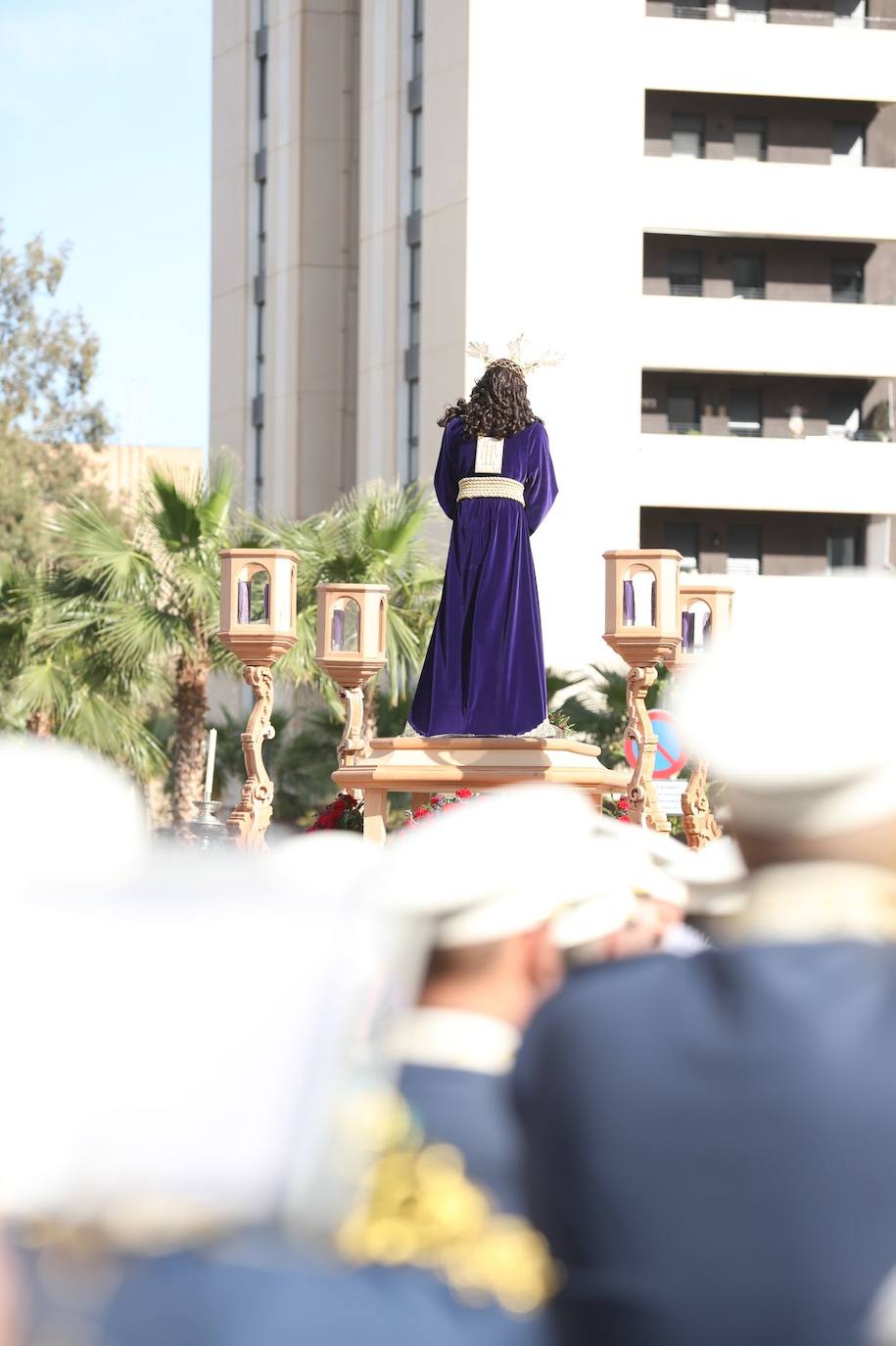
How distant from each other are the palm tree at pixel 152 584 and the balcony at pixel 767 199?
18783mm

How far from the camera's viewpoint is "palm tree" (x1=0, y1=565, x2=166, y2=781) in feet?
57.1

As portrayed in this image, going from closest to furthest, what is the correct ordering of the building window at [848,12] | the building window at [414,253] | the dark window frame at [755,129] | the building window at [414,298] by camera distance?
the building window at [414,253] → the building window at [414,298] → the dark window frame at [755,129] → the building window at [848,12]

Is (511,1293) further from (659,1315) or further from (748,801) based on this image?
(748,801)

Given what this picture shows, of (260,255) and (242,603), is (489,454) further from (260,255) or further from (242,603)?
(260,255)

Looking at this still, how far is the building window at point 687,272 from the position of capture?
118ft

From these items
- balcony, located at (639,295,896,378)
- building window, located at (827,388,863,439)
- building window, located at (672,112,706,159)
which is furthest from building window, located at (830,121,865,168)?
building window, located at (827,388,863,439)

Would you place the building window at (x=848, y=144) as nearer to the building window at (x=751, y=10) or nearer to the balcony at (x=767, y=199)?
the balcony at (x=767, y=199)

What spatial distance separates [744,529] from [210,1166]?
35304 mm

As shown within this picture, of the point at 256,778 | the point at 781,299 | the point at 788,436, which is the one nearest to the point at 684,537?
the point at 788,436

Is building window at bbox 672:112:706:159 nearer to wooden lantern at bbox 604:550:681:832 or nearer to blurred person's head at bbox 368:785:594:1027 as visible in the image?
wooden lantern at bbox 604:550:681:832

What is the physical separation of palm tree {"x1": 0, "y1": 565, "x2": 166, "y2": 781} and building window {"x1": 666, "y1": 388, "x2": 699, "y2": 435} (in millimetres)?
19593

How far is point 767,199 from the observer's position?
35.0 meters

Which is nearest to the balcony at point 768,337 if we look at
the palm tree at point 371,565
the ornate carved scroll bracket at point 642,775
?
the palm tree at point 371,565

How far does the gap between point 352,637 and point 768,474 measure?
77.2ft
